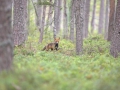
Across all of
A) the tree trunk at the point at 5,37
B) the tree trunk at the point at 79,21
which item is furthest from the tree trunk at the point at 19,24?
the tree trunk at the point at 5,37

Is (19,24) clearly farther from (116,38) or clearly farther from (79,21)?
(116,38)

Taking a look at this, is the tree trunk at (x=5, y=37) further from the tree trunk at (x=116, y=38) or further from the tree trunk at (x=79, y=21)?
the tree trunk at (x=116, y=38)

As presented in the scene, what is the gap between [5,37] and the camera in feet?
20.4

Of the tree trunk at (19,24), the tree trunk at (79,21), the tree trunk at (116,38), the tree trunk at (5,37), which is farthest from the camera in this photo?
the tree trunk at (19,24)

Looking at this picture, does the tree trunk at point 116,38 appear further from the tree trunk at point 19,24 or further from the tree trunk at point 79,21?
the tree trunk at point 19,24

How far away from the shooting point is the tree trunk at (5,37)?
6.12 meters

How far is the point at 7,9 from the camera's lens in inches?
245

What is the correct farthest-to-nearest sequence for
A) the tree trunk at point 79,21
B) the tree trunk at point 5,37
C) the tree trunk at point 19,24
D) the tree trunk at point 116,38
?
the tree trunk at point 19,24 → the tree trunk at point 79,21 → the tree trunk at point 116,38 → the tree trunk at point 5,37

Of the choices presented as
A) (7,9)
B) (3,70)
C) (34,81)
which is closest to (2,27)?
(7,9)

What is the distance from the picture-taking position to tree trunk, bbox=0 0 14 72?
20.1ft

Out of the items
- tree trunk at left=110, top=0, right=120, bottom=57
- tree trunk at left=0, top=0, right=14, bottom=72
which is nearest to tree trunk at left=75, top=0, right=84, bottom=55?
tree trunk at left=110, top=0, right=120, bottom=57

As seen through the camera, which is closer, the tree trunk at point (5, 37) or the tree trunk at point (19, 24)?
the tree trunk at point (5, 37)

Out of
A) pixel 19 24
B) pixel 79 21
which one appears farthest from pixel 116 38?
pixel 19 24

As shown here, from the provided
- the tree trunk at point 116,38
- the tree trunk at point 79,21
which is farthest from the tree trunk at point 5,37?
the tree trunk at point 116,38
